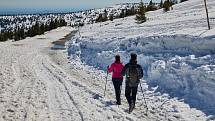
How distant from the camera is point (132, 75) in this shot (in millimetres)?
12516

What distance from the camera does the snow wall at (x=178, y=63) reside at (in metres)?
13.1

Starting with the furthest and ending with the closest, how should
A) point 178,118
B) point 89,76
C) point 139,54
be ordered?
point 139,54 < point 89,76 < point 178,118

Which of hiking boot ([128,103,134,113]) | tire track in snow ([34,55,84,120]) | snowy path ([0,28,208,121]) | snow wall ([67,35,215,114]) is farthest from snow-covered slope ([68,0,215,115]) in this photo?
tire track in snow ([34,55,84,120])

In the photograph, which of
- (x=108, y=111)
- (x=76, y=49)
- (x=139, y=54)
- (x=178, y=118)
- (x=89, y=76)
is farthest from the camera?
(x=76, y=49)

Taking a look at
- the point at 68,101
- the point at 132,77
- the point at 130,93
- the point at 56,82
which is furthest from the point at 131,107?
the point at 56,82

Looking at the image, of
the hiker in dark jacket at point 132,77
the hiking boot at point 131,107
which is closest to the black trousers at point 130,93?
the hiker in dark jacket at point 132,77

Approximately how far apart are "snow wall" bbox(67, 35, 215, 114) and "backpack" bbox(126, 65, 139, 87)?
204 centimetres

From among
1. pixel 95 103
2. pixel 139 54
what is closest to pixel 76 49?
pixel 139 54

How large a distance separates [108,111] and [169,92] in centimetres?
331

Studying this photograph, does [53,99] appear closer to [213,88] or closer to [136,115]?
[136,115]

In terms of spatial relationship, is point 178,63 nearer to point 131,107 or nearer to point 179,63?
point 179,63

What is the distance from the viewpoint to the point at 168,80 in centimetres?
1552

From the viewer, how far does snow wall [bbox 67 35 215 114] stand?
13102 mm

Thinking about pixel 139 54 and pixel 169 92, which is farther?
pixel 139 54
